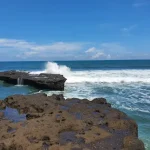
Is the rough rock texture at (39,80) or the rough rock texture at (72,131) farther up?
the rough rock texture at (72,131)

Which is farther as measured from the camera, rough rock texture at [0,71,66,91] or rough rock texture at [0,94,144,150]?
rough rock texture at [0,71,66,91]

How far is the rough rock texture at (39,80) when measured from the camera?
25.6 m

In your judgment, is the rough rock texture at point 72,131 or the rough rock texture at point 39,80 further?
the rough rock texture at point 39,80

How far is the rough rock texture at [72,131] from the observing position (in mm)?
5997

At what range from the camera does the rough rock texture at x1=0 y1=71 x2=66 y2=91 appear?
25641 mm

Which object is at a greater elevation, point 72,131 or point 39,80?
point 72,131

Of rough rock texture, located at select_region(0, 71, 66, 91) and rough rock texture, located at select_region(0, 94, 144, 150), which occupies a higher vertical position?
rough rock texture, located at select_region(0, 94, 144, 150)

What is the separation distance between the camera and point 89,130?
22.5 ft

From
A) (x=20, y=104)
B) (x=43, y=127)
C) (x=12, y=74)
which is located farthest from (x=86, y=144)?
(x=12, y=74)

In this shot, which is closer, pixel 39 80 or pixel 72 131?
pixel 72 131

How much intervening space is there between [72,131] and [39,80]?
20.1 metres

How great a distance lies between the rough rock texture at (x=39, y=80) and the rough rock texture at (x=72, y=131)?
54.1 feet

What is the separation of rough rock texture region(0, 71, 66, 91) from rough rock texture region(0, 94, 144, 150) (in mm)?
16479

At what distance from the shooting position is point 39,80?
87.5 ft
